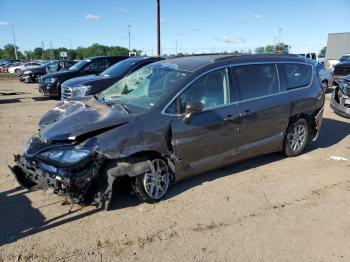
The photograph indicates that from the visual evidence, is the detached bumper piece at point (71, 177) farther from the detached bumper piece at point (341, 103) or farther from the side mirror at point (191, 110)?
the detached bumper piece at point (341, 103)

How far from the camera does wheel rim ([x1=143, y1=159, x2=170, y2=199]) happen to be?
4.70 m

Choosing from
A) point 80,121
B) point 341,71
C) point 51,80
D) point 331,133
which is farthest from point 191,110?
point 341,71

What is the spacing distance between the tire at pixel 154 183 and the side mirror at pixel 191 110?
2.07 ft

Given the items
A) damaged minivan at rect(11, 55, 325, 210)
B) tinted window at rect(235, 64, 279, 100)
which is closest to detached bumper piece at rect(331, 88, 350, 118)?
damaged minivan at rect(11, 55, 325, 210)

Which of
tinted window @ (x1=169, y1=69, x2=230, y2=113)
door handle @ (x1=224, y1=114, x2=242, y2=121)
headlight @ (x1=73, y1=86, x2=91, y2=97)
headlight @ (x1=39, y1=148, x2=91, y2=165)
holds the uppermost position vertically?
tinted window @ (x1=169, y1=69, x2=230, y2=113)

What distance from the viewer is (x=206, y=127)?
16.9 feet

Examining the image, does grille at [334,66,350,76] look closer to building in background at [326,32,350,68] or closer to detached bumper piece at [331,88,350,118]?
detached bumper piece at [331,88,350,118]

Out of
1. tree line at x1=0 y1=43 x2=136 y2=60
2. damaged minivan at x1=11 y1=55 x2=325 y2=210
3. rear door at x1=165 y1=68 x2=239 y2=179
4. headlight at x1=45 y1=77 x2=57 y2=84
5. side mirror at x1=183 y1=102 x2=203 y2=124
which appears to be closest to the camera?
damaged minivan at x1=11 y1=55 x2=325 y2=210

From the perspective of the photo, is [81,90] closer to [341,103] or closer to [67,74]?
[67,74]

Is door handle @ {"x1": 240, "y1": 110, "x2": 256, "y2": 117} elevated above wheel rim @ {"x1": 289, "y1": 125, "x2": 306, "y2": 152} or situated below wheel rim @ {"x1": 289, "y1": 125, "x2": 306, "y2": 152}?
above

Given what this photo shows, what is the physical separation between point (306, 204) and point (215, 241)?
63.1 inches

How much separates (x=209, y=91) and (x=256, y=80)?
42.3 inches

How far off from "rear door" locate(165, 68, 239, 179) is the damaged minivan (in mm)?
14

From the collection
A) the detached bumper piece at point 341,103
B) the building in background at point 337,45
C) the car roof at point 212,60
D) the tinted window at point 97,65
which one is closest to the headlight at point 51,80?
the tinted window at point 97,65
